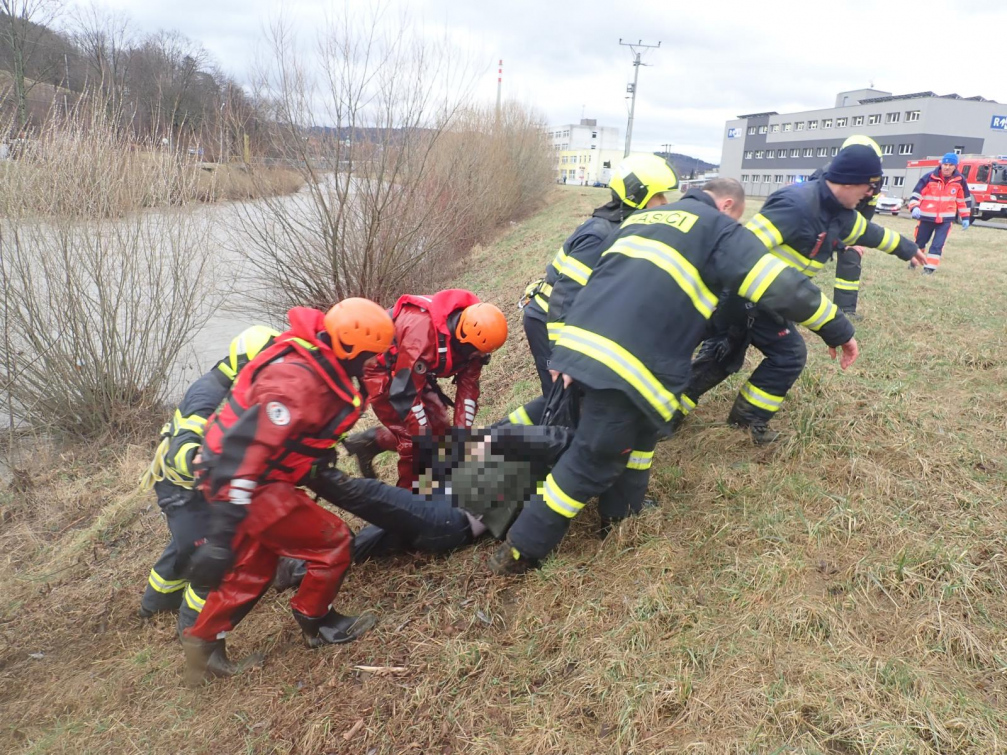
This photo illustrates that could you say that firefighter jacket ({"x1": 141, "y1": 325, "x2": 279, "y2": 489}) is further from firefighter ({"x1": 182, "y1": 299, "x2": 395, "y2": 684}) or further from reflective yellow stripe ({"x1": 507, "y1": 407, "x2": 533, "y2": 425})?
reflective yellow stripe ({"x1": 507, "y1": 407, "x2": 533, "y2": 425})

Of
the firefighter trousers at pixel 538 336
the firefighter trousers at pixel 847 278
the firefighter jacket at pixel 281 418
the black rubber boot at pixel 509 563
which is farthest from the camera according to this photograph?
the firefighter trousers at pixel 847 278

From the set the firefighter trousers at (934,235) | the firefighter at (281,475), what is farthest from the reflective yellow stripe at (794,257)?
the firefighter trousers at (934,235)

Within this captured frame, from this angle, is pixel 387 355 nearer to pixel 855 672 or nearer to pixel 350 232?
pixel 855 672

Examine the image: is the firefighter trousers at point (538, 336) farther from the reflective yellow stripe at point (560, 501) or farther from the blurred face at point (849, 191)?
the blurred face at point (849, 191)

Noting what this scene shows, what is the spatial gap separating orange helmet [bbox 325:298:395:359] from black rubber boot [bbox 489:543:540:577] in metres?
1.16

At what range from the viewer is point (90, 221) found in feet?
21.3

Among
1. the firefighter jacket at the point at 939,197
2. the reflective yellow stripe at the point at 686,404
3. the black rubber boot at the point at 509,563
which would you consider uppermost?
the firefighter jacket at the point at 939,197

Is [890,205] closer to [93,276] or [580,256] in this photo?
[580,256]

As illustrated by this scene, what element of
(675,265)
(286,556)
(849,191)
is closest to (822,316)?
(675,265)

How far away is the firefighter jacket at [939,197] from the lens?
26.4 feet

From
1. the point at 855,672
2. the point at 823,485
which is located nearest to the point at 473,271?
the point at 823,485

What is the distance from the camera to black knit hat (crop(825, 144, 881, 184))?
11.3ft

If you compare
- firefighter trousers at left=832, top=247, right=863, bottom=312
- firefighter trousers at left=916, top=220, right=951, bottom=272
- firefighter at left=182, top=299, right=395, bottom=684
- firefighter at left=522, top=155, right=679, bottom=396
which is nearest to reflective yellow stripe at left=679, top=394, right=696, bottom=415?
firefighter at left=522, top=155, right=679, bottom=396

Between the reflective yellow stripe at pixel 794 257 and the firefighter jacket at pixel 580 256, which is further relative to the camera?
the reflective yellow stripe at pixel 794 257
